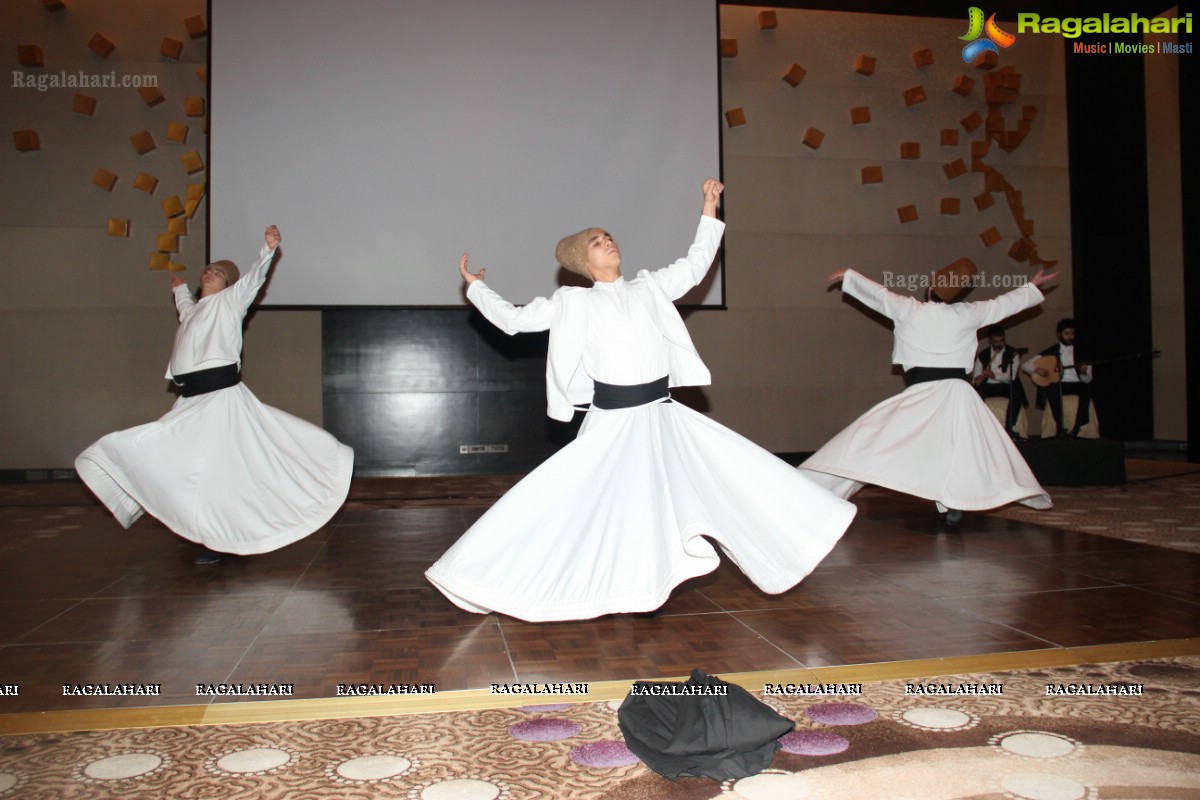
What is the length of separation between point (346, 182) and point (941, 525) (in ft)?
16.9

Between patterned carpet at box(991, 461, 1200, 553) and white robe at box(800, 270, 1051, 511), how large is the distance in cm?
24

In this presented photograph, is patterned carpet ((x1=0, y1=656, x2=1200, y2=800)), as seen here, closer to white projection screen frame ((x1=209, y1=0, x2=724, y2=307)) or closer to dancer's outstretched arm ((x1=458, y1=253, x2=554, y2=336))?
dancer's outstretched arm ((x1=458, y1=253, x2=554, y2=336))

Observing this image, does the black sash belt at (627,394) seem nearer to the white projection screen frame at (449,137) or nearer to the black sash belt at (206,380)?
the black sash belt at (206,380)

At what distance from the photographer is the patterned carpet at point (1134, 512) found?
4.45m

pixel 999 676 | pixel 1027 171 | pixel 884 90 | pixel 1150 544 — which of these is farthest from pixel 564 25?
pixel 999 676

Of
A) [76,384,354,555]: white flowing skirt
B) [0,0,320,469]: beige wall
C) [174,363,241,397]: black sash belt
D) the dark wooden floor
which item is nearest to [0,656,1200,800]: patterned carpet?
the dark wooden floor

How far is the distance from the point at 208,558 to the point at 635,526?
92.8 inches

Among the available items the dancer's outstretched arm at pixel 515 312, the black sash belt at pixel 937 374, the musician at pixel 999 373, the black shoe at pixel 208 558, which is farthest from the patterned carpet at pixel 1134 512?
the black shoe at pixel 208 558

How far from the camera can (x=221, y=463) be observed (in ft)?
13.6

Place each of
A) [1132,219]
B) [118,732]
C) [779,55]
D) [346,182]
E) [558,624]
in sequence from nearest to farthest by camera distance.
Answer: [118,732]
[558,624]
[346,182]
[779,55]
[1132,219]

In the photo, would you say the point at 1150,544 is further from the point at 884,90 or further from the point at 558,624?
the point at 884,90

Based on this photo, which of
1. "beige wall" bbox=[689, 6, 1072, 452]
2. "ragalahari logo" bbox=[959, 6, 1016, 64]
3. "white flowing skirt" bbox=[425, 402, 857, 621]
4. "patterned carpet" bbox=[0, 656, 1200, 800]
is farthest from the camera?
"ragalahari logo" bbox=[959, 6, 1016, 64]

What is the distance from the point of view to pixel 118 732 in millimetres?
1983

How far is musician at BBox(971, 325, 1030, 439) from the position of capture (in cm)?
772
